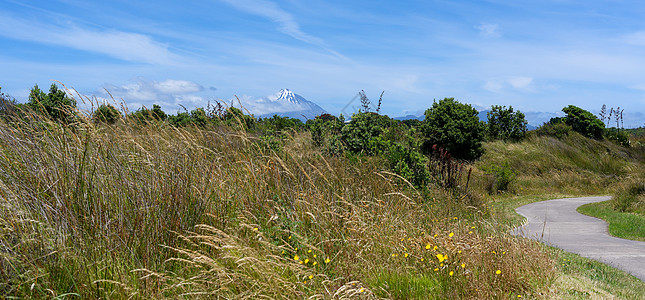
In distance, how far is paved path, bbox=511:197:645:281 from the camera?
7320mm

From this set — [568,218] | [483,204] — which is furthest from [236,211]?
[568,218]

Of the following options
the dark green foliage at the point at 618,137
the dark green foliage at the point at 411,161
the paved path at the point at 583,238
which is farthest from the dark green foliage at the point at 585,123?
the dark green foliage at the point at 411,161

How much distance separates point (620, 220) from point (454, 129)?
1271 cm

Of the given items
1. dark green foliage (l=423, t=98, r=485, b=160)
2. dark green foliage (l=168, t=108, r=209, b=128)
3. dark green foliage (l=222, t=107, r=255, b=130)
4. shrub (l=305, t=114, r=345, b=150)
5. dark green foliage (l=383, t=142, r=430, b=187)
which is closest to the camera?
dark green foliage (l=222, t=107, r=255, b=130)

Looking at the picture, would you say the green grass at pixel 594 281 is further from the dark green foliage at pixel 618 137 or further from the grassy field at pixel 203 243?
the dark green foliage at pixel 618 137

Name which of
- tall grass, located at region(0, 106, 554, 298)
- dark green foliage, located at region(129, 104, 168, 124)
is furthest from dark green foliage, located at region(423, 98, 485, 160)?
tall grass, located at region(0, 106, 554, 298)

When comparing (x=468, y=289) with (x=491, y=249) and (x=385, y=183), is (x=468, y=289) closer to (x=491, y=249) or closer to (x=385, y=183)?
(x=491, y=249)

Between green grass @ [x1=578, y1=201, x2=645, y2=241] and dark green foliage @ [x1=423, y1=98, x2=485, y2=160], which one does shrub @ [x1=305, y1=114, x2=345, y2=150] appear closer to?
green grass @ [x1=578, y1=201, x2=645, y2=241]

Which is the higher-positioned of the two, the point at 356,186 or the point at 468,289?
the point at 356,186

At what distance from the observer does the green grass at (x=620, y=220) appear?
1029 centimetres

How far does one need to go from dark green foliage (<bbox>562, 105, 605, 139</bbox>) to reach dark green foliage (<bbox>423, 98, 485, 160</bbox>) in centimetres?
1398

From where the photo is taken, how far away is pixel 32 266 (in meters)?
3.02

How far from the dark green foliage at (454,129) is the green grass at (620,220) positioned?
9561mm

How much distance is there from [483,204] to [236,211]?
7443mm
